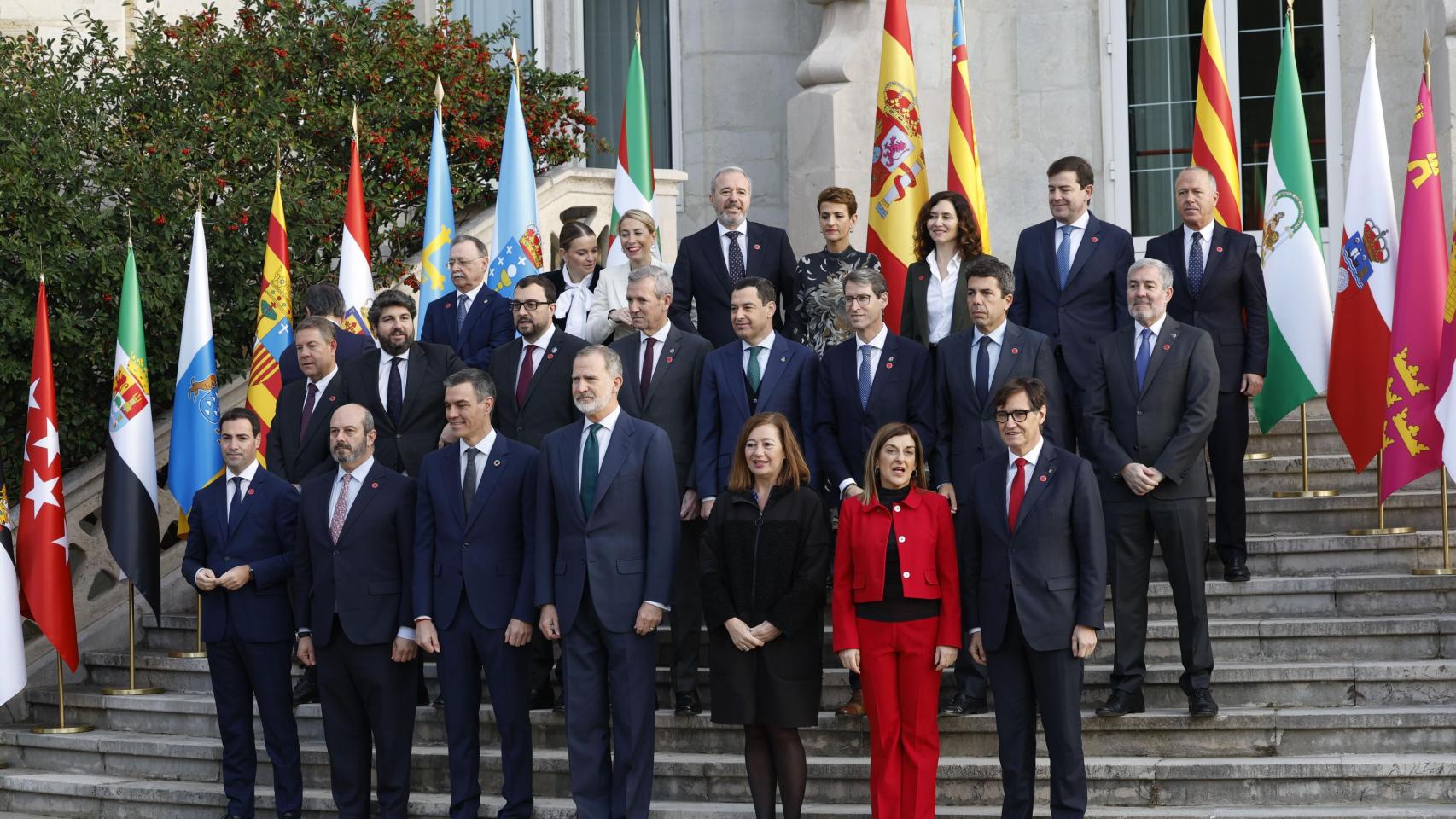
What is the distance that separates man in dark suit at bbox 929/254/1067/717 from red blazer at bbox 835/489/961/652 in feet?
1.72

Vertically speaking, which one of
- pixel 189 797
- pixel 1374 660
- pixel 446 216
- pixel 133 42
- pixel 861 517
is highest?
pixel 133 42

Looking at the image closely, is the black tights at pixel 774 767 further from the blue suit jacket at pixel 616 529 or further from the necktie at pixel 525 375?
the necktie at pixel 525 375

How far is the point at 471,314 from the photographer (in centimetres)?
975

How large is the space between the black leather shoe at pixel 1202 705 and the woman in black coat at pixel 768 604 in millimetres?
1697

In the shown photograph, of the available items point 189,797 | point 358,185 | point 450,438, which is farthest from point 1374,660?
point 358,185

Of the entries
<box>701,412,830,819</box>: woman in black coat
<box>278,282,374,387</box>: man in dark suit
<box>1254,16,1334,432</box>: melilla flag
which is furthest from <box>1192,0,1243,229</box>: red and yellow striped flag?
<box>278,282,374,387</box>: man in dark suit

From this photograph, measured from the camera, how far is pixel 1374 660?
8.80 m

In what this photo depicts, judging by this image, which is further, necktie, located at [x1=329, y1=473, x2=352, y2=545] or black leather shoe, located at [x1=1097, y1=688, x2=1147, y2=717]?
necktie, located at [x1=329, y1=473, x2=352, y2=545]

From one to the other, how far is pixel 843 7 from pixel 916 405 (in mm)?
6174

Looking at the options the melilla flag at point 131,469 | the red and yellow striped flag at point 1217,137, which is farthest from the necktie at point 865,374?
the melilla flag at point 131,469

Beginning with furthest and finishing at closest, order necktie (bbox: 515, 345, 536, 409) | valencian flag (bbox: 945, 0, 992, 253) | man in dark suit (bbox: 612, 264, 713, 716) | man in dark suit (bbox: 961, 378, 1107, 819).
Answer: valencian flag (bbox: 945, 0, 992, 253) → necktie (bbox: 515, 345, 536, 409) → man in dark suit (bbox: 612, 264, 713, 716) → man in dark suit (bbox: 961, 378, 1107, 819)

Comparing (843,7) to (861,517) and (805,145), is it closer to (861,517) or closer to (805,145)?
(805,145)

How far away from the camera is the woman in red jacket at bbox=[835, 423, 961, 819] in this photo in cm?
771

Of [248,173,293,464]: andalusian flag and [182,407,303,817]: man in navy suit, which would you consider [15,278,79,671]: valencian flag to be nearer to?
[248,173,293,464]: andalusian flag
